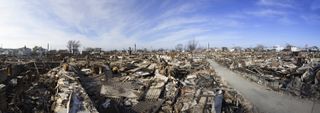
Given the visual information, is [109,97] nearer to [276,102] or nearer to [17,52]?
[276,102]

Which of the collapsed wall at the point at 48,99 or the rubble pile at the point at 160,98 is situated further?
the rubble pile at the point at 160,98

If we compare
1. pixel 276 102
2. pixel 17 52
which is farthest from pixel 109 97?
pixel 17 52

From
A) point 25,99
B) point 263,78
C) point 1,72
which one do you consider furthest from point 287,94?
point 1,72

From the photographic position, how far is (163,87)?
14.1 metres

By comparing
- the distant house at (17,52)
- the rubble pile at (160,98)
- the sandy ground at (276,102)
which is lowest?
the sandy ground at (276,102)

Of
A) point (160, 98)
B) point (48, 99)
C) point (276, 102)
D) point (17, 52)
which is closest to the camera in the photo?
point (48, 99)

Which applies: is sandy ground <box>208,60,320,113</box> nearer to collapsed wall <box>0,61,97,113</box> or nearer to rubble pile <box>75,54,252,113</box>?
rubble pile <box>75,54,252,113</box>

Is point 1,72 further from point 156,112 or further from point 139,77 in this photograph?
point 156,112

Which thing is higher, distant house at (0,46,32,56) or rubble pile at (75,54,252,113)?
distant house at (0,46,32,56)

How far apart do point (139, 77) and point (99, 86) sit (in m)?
4.59

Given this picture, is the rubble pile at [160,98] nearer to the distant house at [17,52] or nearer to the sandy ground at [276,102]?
the sandy ground at [276,102]

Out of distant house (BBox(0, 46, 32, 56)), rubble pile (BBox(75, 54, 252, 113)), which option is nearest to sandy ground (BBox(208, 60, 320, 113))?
rubble pile (BBox(75, 54, 252, 113))

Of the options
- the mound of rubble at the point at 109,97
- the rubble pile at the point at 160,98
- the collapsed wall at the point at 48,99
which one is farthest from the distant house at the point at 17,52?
the collapsed wall at the point at 48,99

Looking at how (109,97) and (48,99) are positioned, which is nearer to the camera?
(48,99)
